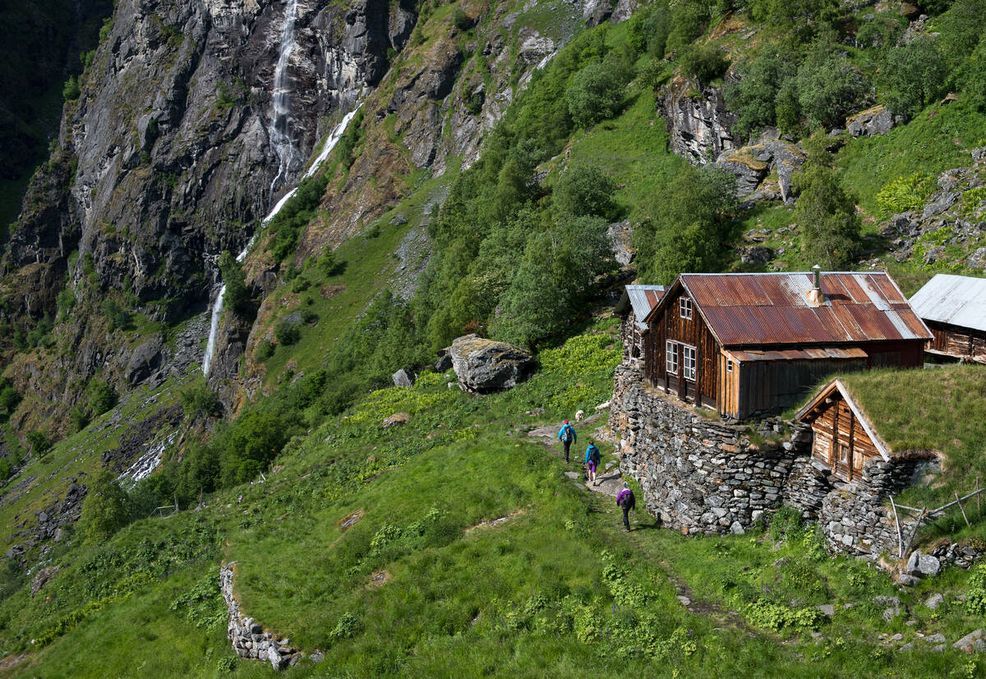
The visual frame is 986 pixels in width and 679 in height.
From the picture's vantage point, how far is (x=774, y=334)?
1980 cm

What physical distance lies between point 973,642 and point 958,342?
1543 cm

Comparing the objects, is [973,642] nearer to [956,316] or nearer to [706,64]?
[956,316]

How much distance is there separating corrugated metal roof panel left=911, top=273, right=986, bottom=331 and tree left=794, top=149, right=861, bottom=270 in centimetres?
1016

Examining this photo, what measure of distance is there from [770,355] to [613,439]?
9.42 m

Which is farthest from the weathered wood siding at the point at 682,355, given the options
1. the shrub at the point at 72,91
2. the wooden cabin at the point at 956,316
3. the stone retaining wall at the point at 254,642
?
the shrub at the point at 72,91

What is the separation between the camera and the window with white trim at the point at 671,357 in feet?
72.8

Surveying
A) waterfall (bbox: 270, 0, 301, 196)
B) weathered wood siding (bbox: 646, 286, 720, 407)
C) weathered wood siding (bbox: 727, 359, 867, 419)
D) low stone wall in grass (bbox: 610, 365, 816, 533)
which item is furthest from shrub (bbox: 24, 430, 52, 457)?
weathered wood siding (bbox: 727, 359, 867, 419)

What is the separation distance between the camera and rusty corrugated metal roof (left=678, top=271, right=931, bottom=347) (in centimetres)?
1985

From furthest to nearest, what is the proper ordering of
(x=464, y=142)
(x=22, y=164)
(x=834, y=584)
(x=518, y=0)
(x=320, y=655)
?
(x=22, y=164), (x=518, y=0), (x=464, y=142), (x=320, y=655), (x=834, y=584)

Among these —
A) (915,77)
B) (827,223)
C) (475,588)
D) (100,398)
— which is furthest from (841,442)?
(100,398)

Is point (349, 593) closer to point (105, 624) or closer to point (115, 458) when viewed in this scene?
point (105, 624)

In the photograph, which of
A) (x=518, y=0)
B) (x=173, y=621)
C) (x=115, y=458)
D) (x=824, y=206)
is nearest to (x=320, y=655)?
(x=173, y=621)

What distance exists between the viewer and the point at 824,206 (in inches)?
1494

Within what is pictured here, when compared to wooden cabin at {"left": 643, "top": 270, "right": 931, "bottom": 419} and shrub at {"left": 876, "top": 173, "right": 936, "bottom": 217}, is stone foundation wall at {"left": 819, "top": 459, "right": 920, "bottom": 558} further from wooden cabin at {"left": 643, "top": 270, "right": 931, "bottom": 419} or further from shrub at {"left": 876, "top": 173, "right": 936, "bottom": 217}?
shrub at {"left": 876, "top": 173, "right": 936, "bottom": 217}
